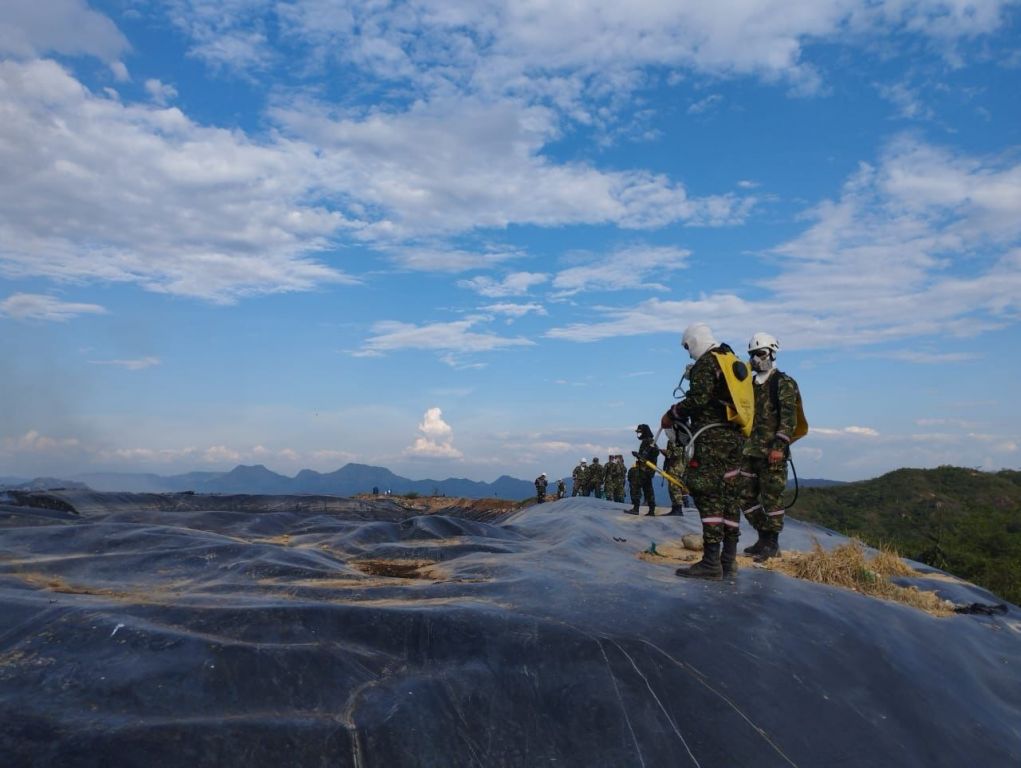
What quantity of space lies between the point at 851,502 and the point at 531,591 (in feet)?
119

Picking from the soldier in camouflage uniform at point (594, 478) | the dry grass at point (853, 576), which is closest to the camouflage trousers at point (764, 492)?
the dry grass at point (853, 576)

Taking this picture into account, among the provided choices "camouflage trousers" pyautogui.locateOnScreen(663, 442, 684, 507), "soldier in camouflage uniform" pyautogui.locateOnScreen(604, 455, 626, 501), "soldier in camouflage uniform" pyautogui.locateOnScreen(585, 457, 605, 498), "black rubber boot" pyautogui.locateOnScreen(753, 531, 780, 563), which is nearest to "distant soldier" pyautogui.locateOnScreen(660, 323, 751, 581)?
"black rubber boot" pyautogui.locateOnScreen(753, 531, 780, 563)

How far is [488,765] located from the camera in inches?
108

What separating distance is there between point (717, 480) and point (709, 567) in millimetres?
709

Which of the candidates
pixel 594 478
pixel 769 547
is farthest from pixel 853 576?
pixel 594 478

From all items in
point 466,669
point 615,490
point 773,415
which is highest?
point 773,415

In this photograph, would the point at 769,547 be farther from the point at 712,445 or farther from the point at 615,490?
the point at 615,490

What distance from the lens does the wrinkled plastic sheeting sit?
2.62m

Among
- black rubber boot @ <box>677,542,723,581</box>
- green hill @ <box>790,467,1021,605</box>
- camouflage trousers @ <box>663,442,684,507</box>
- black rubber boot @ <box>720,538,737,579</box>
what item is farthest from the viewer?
green hill @ <box>790,467,1021,605</box>

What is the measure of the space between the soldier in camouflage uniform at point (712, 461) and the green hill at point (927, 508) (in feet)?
55.8

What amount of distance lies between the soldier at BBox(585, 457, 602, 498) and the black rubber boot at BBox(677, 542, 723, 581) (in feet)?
75.8

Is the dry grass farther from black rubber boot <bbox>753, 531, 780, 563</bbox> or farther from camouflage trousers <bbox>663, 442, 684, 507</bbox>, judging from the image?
camouflage trousers <bbox>663, 442, 684, 507</bbox>

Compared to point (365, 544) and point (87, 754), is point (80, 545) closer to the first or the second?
point (365, 544)

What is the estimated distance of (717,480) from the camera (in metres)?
5.65
